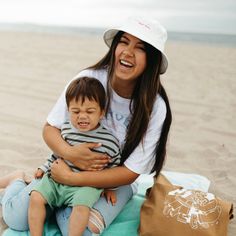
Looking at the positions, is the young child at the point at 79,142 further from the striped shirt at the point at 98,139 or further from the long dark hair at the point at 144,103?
the long dark hair at the point at 144,103

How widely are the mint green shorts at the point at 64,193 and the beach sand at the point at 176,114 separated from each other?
434 mm

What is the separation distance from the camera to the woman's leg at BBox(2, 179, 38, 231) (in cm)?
232

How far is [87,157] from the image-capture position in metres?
2.23

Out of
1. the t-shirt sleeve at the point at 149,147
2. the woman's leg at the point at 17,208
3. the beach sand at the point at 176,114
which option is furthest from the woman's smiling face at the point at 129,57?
the beach sand at the point at 176,114

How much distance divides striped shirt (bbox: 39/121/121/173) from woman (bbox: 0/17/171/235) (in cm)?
4

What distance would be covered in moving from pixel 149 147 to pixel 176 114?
9.67 feet

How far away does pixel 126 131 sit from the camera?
238cm

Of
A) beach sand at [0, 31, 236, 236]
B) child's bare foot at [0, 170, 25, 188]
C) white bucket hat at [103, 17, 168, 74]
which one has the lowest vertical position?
beach sand at [0, 31, 236, 236]

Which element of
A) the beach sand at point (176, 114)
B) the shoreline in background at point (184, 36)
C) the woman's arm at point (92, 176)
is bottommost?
the shoreline in background at point (184, 36)

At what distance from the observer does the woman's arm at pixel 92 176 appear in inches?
87.0

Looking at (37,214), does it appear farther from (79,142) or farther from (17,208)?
(79,142)

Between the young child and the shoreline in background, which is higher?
the young child

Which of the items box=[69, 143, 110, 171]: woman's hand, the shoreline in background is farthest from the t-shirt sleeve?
the shoreline in background

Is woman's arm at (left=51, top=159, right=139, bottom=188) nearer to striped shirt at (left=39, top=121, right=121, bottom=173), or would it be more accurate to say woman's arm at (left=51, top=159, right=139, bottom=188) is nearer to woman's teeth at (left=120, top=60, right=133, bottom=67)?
striped shirt at (left=39, top=121, right=121, bottom=173)
